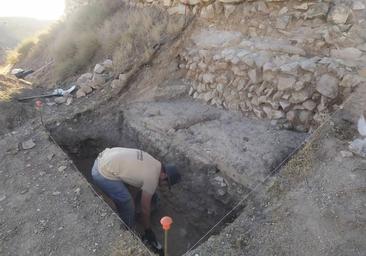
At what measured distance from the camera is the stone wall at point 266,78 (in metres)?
5.02

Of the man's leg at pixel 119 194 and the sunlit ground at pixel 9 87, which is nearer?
the man's leg at pixel 119 194

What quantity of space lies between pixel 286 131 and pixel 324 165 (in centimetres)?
106

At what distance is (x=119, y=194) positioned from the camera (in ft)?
16.2

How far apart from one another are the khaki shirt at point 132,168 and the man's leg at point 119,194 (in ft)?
0.29

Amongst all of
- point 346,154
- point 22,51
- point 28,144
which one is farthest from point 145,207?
point 22,51

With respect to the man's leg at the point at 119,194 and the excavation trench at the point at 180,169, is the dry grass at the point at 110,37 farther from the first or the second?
the man's leg at the point at 119,194

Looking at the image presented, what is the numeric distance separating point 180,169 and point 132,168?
1068 mm

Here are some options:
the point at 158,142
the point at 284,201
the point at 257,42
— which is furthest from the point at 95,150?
the point at 284,201

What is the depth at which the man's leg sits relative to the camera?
4.91 metres

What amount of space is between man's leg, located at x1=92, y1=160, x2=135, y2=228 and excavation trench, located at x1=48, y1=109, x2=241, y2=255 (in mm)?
489

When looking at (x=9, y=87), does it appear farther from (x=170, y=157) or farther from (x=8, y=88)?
(x=170, y=157)

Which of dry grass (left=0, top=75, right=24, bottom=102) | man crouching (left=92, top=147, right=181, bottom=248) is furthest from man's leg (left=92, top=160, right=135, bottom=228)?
dry grass (left=0, top=75, right=24, bottom=102)

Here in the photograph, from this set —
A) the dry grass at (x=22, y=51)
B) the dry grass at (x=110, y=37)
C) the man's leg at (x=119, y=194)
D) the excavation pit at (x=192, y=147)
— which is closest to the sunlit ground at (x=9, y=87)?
the dry grass at (x=110, y=37)

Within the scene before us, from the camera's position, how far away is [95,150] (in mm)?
6598
